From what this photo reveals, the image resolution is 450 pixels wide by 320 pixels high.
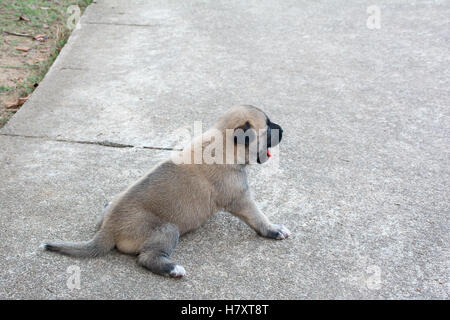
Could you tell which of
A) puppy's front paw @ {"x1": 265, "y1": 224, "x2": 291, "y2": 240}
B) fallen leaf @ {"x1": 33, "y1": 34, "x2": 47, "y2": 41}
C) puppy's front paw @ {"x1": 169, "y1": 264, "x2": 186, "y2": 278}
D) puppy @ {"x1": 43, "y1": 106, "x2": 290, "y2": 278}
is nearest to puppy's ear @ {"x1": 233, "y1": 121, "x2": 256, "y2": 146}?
puppy @ {"x1": 43, "y1": 106, "x2": 290, "y2": 278}

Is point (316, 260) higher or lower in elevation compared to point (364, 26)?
lower

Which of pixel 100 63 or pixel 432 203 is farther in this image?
pixel 100 63

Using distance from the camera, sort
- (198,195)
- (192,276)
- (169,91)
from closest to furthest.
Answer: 1. (192,276)
2. (198,195)
3. (169,91)

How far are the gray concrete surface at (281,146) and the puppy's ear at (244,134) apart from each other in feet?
2.31

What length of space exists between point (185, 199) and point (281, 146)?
1555mm

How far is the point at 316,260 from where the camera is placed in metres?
3.29

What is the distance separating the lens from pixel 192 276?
3119mm

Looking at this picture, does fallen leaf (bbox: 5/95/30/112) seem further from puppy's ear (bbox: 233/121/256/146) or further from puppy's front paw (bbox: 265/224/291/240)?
puppy's front paw (bbox: 265/224/291/240)

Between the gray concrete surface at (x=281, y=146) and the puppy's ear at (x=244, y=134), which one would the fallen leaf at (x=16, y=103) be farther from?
the puppy's ear at (x=244, y=134)

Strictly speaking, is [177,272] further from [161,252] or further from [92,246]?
[92,246]

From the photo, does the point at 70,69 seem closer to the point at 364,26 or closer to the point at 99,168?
the point at 99,168

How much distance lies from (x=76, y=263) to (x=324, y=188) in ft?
6.41
